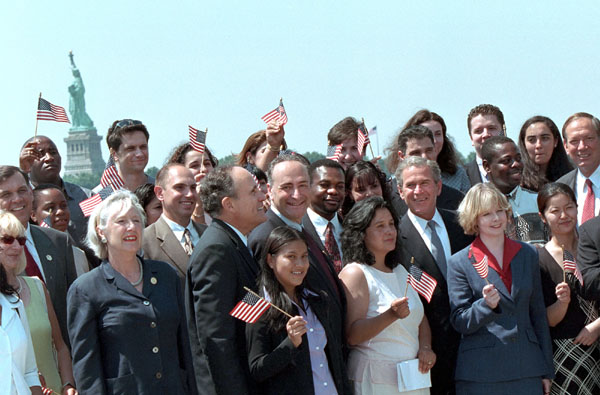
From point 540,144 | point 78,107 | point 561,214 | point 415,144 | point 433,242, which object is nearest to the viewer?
point 561,214

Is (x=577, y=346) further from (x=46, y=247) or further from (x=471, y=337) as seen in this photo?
(x=46, y=247)

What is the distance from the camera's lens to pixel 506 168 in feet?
34.8

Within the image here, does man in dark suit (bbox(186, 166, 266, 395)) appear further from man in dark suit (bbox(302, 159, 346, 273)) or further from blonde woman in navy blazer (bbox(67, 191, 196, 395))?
man in dark suit (bbox(302, 159, 346, 273))

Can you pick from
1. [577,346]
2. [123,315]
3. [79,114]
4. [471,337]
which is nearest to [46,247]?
[123,315]

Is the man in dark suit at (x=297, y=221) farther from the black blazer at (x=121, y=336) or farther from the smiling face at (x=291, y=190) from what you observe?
the black blazer at (x=121, y=336)

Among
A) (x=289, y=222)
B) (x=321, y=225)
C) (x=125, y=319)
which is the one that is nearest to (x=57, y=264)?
(x=125, y=319)

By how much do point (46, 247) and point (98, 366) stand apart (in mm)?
2116

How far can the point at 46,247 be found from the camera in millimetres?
9047

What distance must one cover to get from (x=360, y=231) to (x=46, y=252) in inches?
113

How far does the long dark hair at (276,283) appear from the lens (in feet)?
25.1

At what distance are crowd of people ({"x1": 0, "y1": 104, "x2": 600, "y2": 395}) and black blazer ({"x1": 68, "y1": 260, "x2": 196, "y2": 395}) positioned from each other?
0.04 feet

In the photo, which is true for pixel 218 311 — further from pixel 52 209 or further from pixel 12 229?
pixel 52 209

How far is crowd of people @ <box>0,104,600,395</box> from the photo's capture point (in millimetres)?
7465

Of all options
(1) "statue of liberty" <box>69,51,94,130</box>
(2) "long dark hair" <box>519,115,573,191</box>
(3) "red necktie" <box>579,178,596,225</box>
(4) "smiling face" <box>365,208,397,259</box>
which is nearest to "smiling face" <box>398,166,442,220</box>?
(4) "smiling face" <box>365,208,397,259</box>
